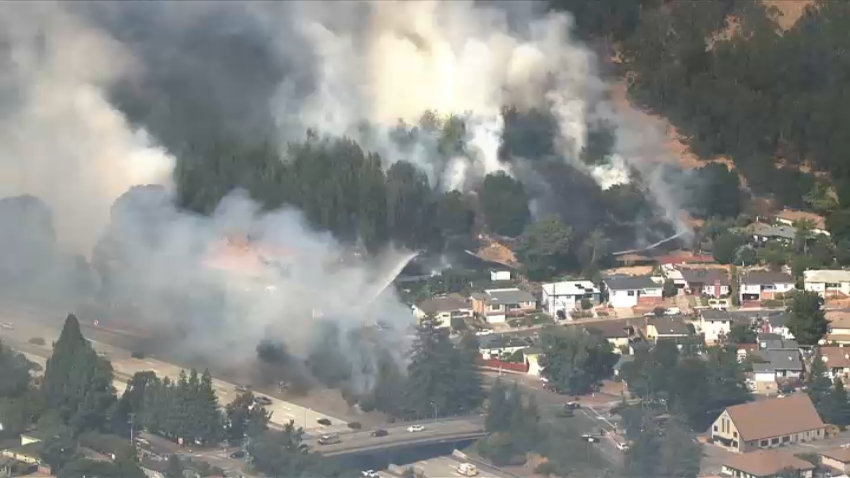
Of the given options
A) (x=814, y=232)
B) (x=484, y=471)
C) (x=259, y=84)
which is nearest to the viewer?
(x=484, y=471)

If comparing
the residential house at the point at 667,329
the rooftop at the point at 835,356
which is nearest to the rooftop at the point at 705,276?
the residential house at the point at 667,329

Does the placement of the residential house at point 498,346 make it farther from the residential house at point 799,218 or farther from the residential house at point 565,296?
the residential house at point 799,218

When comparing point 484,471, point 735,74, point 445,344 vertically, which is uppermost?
point 735,74

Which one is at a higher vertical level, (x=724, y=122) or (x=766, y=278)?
(x=724, y=122)

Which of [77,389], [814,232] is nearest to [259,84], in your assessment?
[814,232]

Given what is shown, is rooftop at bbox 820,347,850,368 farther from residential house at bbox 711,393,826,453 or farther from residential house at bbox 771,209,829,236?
residential house at bbox 771,209,829,236

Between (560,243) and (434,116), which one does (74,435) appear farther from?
(434,116)
